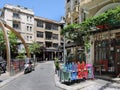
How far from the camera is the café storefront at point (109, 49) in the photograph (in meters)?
18.4

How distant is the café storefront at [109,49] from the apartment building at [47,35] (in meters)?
48.9

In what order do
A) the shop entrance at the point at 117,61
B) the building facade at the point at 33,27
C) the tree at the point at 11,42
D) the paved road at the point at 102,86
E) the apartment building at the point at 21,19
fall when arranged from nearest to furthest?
1. the paved road at the point at 102,86
2. the shop entrance at the point at 117,61
3. the tree at the point at 11,42
4. the apartment building at the point at 21,19
5. the building facade at the point at 33,27

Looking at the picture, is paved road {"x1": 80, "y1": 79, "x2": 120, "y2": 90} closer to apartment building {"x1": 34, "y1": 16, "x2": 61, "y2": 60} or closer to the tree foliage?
the tree foliage

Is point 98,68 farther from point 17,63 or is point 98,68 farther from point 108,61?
point 17,63

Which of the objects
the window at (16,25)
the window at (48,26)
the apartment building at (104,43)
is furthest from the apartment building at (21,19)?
the apartment building at (104,43)

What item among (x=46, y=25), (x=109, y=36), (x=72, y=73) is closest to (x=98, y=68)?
(x=109, y=36)

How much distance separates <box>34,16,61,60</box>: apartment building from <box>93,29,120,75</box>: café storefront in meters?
48.9

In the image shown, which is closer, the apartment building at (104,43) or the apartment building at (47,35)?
the apartment building at (104,43)

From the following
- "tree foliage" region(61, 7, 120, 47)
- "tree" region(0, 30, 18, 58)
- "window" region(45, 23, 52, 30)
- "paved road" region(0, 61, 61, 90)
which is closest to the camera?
"tree foliage" region(61, 7, 120, 47)

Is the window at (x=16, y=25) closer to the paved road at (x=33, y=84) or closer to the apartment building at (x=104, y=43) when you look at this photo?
the apartment building at (x=104, y=43)

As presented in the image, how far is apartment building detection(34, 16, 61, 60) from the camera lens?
69.7 m

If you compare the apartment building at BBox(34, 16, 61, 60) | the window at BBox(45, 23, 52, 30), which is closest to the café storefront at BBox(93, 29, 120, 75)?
the apartment building at BBox(34, 16, 61, 60)

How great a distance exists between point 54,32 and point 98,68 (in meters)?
58.2

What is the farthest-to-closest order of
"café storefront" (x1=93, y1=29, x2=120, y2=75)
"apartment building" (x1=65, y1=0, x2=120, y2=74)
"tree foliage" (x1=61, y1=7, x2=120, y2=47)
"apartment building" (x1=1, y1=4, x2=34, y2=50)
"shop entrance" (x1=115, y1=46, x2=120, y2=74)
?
"apartment building" (x1=1, y1=4, x2=34, y2=50) → "apartment building" (x1=65, y1=0, x2=120, y2=74) → "café storefront" (x1=93, y1=29, x2=120, y2=75) → "shop entrance" (x1=115, y1=46, x2=120, y2=74) → "tree foliage" (x1=61, y1=7, x2=120, y2=47)
